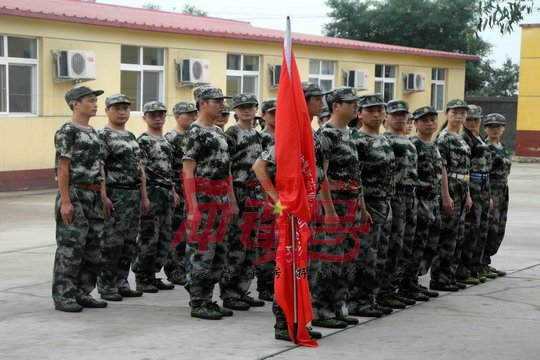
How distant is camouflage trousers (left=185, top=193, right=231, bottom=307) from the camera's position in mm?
7797

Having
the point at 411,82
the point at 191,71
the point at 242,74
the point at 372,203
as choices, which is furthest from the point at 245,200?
the point at 411,82

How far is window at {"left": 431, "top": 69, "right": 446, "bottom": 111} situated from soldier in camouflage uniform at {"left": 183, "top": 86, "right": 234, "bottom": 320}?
2816cm

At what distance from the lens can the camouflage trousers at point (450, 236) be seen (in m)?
9.37

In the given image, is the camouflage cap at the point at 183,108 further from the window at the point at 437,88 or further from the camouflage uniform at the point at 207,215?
the window at the point at 437,88

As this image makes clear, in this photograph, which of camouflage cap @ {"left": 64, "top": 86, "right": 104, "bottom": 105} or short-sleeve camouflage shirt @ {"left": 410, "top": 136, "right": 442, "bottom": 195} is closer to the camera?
camouflage cap @ {"left": 64, "top": 86, "right": 104, "bottom": 105}

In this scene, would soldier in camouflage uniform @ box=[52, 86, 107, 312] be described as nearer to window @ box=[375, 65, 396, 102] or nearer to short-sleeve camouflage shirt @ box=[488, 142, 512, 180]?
short-sleeve camouflage shirt @ box=[488, 142, 512, 180]

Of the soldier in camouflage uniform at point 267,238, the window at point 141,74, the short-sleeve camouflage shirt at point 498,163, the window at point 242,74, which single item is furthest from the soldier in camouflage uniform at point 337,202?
the window at point 242,74

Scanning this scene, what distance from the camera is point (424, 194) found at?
29.0 feet

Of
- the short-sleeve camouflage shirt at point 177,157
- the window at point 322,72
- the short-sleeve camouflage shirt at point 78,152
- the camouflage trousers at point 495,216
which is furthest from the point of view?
the window at point 322,72

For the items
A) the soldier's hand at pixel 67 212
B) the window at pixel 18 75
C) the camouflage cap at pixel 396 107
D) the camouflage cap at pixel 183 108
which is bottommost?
the soldier's hand at pixel 67 212

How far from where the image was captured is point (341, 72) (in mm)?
29812

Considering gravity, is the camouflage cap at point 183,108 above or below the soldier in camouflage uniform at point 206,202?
above

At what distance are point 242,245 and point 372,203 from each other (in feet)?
4.05

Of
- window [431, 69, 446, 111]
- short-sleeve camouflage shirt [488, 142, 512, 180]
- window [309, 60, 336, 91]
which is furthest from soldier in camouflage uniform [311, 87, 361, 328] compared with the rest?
window [431, 69, 446, 111]
